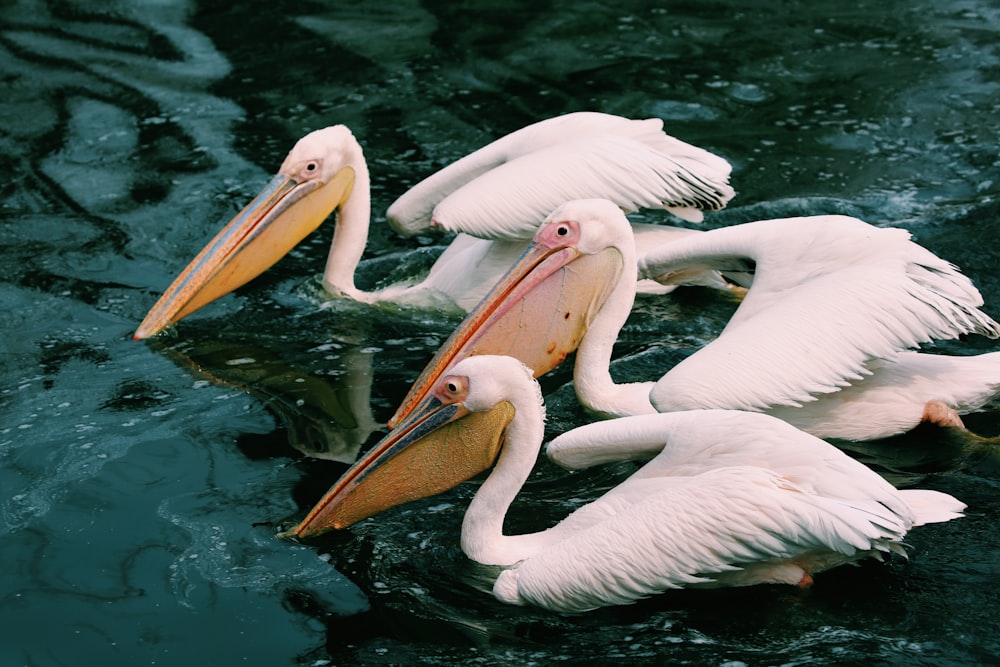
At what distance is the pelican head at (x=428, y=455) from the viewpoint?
3.97 m

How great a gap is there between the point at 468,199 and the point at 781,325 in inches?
64.5

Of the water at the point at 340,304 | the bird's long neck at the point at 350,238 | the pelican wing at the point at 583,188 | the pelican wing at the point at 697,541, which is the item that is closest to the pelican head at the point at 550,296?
the water at the point at 340,304

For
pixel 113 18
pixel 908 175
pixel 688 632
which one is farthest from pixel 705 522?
pixel 113 18

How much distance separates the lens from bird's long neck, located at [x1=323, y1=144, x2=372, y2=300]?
6148 millimetres

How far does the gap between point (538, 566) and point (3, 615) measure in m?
1.52

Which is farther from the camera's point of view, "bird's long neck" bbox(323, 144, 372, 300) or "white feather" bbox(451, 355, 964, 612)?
"bird's long neck" bbox(323, 144, 372, 300)

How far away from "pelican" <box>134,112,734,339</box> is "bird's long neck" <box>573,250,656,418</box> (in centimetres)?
64

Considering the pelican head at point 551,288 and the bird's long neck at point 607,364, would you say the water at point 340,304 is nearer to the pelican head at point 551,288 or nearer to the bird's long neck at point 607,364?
the bird's long neck at point 607,364

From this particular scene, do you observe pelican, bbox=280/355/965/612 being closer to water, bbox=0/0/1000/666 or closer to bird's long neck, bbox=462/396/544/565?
bird's long neck, bbox=462/396/544/565

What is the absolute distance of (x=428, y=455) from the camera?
160 inches

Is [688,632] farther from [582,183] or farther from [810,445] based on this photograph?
[582,183]

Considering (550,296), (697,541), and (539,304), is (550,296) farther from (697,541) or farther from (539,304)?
(697,541)

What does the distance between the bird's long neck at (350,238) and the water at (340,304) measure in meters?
0.14

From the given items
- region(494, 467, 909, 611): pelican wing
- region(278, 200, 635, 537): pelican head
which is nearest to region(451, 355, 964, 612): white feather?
region(494, 467, 909, 611): pelican wing
